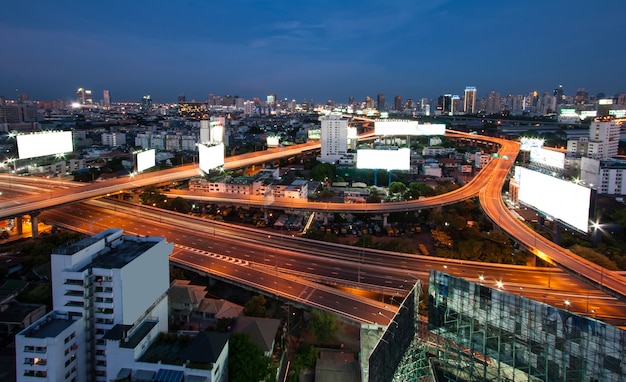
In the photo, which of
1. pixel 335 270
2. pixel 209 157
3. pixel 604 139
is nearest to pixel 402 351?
pixel 335 270

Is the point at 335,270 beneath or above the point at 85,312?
beneath

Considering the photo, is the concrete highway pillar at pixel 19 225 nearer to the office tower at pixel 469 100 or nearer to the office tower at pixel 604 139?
the office tower at pixel 604 139

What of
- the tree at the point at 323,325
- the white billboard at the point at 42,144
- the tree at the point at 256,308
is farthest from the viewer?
the white billboard at the point at 42,144

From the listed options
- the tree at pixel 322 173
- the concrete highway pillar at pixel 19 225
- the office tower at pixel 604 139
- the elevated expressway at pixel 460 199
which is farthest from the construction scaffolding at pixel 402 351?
the office tower at pixel 604 139

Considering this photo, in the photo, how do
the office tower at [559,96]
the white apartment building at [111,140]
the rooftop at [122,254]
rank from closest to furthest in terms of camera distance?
the rooftop at [122,254]
the white apartment building at [111,140]
the office tower at [559,96]

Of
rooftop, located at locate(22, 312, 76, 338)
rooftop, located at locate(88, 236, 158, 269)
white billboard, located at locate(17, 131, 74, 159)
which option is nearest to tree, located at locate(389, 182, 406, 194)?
rooftop, located at locate(88, 236, 158, 269)

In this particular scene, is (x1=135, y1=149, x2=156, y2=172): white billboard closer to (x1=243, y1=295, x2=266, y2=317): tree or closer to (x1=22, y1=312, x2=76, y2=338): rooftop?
(x1=243, y1=295, x2=266, y2=317): tree

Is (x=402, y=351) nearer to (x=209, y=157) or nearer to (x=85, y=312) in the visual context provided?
(x=85, y=312)
